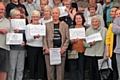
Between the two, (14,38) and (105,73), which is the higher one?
(14,38)

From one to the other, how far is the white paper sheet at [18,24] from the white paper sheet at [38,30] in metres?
0.24

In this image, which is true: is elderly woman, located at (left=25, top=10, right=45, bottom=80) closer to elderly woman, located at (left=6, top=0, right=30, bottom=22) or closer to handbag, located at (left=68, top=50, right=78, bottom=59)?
handbag, located at (left=68, top=50, right=78, bottom=59)

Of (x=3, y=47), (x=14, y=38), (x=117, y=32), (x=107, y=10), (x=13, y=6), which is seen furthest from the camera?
(x=107, y=10)

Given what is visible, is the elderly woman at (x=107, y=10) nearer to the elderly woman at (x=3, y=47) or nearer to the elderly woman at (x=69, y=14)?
the elderly woman at (x=69, y=14)

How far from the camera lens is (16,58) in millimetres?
9195

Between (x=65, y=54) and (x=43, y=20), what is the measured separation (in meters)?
0.98

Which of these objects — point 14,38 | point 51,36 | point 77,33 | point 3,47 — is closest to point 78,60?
point 77,33

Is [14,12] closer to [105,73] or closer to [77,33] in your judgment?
[77,33]

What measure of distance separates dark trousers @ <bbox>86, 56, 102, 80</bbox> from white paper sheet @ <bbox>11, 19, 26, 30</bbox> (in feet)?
5.49

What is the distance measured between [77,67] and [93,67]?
41cm

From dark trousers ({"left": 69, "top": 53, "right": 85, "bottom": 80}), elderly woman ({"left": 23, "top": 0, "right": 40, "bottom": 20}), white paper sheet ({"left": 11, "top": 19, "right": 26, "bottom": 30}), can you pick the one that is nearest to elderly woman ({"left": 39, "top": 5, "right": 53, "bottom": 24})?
white paper sheet ({"left": 11, "top": 19, "right": 26, "bottom": 30})

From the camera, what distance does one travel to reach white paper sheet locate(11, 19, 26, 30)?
9125 mm

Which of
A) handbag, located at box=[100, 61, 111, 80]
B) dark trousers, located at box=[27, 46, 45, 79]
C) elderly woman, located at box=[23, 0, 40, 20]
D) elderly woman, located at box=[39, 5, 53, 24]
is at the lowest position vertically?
handbag, located at box=[100, 61, 111, 80]

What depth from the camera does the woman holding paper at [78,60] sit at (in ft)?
30.5
